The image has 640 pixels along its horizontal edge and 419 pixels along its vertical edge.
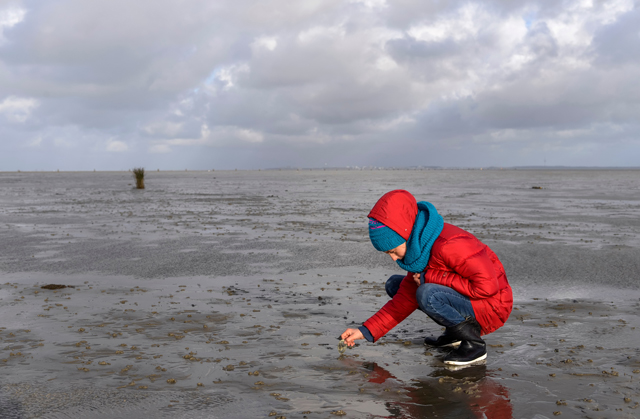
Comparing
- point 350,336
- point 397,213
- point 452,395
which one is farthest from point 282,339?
point 397,213

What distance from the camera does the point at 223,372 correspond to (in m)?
3.94

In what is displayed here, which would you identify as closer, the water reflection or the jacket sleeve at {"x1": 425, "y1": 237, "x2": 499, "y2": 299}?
the water reflection

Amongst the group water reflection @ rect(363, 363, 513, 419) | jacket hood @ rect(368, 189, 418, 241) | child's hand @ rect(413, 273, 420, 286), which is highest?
jacket hood @ rect(368, 189, 418, 241)

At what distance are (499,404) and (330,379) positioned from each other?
47.3 inches

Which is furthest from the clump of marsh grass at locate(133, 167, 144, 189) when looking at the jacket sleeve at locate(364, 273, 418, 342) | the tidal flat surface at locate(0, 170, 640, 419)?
the jacket sleeve at locate(364, 273, 418, 342)

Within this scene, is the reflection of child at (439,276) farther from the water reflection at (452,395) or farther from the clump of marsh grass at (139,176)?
the clump of marsh grass at (139,176)

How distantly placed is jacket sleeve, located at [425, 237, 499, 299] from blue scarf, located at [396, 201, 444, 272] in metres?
0.12

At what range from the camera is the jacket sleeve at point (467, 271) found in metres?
3.73

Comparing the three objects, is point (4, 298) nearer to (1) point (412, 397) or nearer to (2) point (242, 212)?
(1) point (412, 397)

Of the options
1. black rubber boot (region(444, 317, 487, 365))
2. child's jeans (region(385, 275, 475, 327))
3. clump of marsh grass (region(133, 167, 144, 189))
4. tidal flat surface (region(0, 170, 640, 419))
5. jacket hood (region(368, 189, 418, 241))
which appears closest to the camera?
tidal flat surface (region(0, 170, 640, 419))

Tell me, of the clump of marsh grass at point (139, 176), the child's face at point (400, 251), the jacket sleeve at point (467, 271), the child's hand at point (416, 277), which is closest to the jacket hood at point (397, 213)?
the child's face at point (400, 251)

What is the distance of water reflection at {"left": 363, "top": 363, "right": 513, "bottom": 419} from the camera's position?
10.7 ft

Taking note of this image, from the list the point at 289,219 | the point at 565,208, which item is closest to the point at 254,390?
the point at 289,219

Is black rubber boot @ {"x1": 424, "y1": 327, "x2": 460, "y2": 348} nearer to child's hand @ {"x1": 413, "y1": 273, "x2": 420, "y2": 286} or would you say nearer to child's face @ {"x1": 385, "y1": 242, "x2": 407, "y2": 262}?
child's hand @ {"x1": 413, "y1": 273, "x2": 420, "y2": 286}
